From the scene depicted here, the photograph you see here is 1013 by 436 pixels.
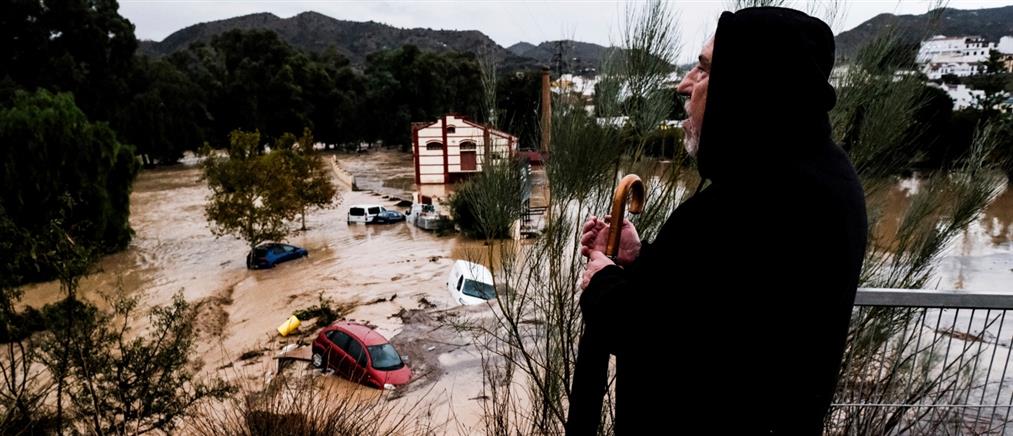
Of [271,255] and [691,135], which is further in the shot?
[271,255]

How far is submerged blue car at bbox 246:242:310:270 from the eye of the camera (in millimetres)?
19172

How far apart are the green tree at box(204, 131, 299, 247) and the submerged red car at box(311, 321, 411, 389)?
11.6 meters

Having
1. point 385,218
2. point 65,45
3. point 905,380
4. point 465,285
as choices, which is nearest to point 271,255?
point 385,218

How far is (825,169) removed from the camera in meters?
1.15

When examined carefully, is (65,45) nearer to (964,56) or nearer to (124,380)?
(124,380)

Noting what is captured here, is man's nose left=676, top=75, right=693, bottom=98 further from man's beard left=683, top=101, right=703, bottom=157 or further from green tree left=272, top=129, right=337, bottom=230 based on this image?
green tree left=272, top=129, right=337, bottom=230

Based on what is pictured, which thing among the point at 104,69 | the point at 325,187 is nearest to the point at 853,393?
the point at 325,187

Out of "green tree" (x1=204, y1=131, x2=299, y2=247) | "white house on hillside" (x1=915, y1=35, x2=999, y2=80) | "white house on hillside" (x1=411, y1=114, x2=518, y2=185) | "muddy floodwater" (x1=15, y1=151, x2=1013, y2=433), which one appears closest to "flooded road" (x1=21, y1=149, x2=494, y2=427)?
"muddy floodwater" (x1=15, y1=151, x2=1013, y2=433)

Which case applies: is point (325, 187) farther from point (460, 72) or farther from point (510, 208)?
Result: point (460, 72)

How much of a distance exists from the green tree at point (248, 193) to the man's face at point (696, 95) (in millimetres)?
20249

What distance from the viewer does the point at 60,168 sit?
62.3ft

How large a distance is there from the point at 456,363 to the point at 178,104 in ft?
148

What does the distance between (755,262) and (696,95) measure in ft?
1.59

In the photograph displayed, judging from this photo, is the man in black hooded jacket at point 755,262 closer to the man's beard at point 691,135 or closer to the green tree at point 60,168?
the man's beard at point 691,135
